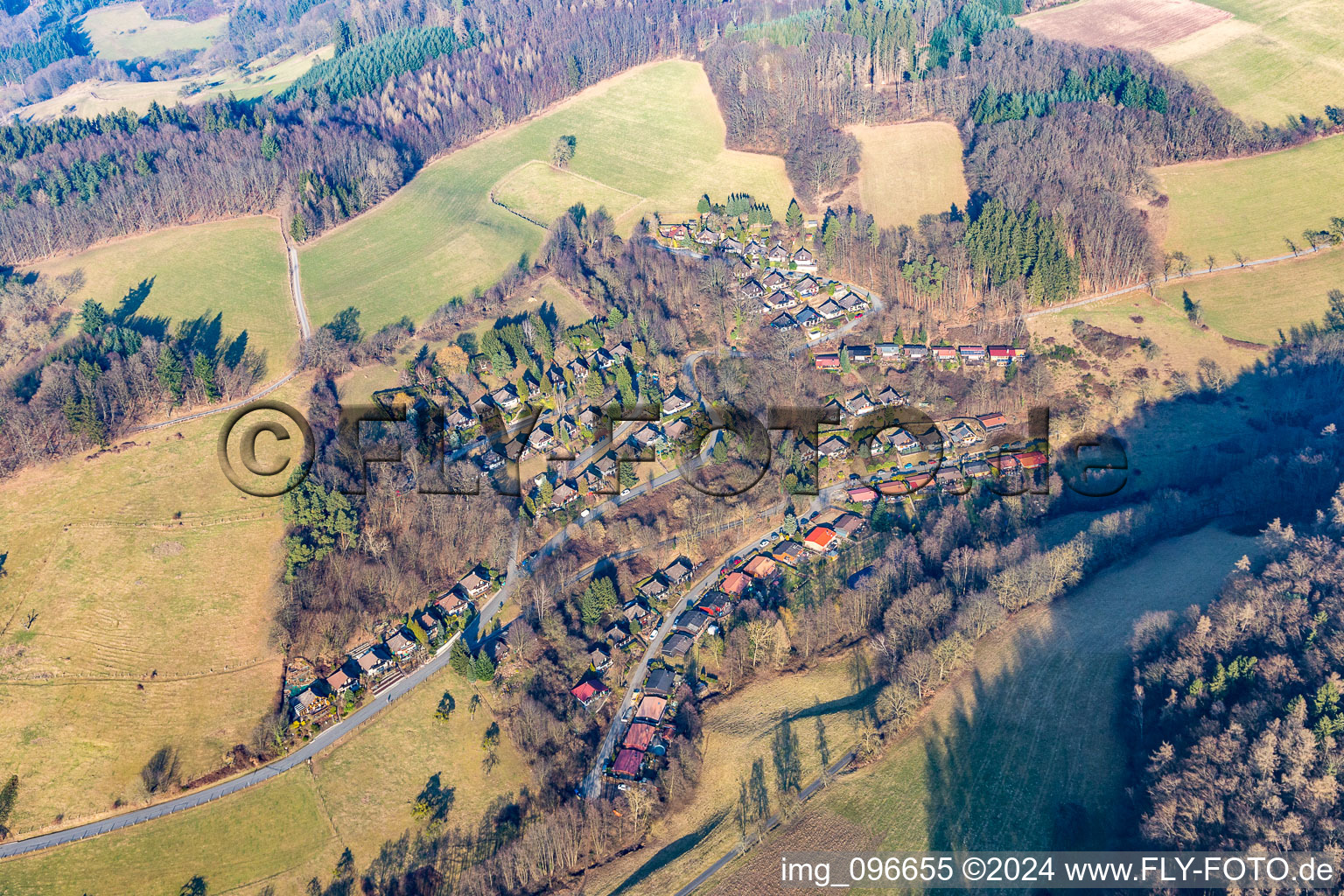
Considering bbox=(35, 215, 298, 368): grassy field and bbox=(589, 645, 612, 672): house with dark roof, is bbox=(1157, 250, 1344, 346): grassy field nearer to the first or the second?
bbox=(589, 645, 612, 672): house with dark roof

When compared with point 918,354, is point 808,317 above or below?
above

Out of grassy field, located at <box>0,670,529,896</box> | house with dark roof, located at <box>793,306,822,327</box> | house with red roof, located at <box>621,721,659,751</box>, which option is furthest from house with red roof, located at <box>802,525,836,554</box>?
Answer: house with dark roof, located at <box>793,306,822,327</box>

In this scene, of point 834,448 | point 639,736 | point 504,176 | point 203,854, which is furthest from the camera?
point 504,176

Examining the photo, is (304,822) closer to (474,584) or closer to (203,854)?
(203,854)

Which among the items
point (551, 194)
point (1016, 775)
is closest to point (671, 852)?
point (1016, 775)

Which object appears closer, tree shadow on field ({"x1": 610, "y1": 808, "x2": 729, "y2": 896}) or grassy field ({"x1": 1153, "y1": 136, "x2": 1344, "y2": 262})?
tree shadow on field ({"x1": 610, "y1": 808, "x2": 729, "y2": 896})

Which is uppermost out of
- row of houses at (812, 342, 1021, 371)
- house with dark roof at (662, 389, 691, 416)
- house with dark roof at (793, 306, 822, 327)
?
house with dark roof at (793, 306, 822, 327)
